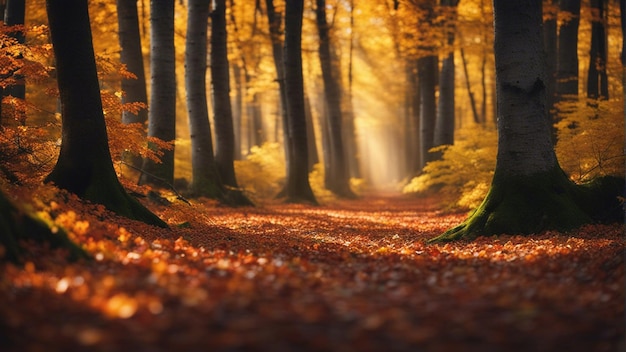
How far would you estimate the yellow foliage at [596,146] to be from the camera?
35.7ft

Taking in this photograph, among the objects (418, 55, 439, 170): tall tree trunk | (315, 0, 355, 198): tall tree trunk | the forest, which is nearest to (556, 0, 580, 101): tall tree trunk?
the forest

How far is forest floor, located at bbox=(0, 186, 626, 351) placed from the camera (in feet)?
10.9

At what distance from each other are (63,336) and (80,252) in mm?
2444

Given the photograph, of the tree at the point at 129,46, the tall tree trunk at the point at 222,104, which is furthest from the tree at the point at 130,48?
the tall tree trunk at the point at 222,104

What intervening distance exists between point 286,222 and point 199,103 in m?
4.83

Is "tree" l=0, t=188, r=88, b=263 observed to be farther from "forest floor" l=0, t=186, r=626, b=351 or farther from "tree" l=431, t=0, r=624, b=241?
"tree" l=431, t=0, r=624, b=241

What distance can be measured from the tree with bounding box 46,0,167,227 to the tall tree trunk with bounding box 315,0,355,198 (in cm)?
1667

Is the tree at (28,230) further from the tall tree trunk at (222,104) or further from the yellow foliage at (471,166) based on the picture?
the tall tree trunk at (222,104)

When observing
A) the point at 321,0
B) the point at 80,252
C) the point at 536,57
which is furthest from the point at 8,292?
the point at 321,0

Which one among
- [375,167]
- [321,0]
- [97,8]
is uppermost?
[321,0]

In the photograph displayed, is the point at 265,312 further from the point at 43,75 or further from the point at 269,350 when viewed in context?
the point at 43,75

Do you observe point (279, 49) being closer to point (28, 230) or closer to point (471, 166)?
point (471, 166)

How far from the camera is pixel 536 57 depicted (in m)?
9.01

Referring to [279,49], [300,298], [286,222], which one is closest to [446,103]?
[279,49]
